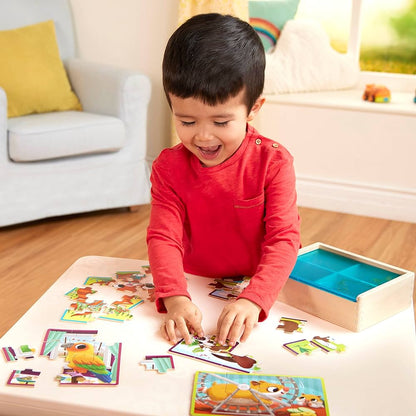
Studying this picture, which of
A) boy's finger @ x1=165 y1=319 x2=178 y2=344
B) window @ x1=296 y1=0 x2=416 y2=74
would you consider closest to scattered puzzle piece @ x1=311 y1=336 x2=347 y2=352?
boy's finger @ x1=165 y1=319 x2=178 y2=344

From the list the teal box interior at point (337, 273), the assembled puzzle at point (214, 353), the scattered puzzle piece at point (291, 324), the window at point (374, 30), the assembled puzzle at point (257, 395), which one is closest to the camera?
the assembled puzzle at point (257, 395)

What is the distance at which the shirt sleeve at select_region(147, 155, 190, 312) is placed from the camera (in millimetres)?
1146

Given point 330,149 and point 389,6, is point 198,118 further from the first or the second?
point 389,6

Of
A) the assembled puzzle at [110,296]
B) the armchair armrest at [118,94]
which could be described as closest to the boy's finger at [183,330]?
the assembled puzzle at [110,296]

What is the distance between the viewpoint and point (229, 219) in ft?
4.23

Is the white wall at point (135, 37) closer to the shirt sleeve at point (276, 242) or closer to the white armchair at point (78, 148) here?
the white armchair at point (78, 148)

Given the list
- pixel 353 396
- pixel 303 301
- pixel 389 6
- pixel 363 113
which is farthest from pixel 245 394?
pixel 389 6

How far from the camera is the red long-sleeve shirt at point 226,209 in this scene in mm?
1249

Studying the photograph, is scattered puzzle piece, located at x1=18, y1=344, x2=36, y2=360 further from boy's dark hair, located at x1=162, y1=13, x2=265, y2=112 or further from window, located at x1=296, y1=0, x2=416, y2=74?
window, located at x1=296, y1=0, x2=416, y2=74

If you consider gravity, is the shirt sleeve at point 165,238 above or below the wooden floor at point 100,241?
above

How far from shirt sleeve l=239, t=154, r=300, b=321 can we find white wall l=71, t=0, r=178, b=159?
201 centimetres

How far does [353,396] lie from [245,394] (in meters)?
0.15

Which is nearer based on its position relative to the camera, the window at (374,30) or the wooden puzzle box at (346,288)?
the wooden puzzle box at (346,288)

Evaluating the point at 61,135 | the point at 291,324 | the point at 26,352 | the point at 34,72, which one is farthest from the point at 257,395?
the point at 34,72
